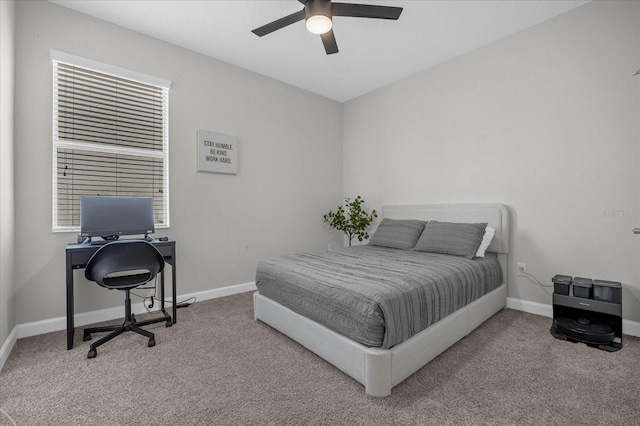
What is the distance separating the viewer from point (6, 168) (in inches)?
82.8

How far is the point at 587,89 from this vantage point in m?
2.53

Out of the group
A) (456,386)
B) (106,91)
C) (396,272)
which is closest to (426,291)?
(396,272)

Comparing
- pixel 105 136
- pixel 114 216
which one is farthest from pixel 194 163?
pixel 114 216

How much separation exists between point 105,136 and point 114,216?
83cm

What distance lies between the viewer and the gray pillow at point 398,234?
3221mm

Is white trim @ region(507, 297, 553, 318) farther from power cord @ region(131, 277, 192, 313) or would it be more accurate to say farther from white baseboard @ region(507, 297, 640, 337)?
power cord @ region(131, 277, 192, 313)

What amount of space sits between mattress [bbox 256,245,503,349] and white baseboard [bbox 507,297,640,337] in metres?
0.34

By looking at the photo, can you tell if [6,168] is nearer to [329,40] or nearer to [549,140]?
[329,40]

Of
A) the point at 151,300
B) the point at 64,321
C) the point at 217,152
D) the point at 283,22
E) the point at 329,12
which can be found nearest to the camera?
the point at 329,12

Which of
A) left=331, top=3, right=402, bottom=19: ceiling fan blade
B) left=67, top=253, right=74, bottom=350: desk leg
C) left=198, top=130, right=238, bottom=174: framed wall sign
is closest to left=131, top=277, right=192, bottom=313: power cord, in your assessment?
left=67, top=253, right=74, bottom=350: desk leg

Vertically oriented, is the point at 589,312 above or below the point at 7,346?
above

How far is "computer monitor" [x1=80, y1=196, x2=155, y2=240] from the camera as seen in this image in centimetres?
241

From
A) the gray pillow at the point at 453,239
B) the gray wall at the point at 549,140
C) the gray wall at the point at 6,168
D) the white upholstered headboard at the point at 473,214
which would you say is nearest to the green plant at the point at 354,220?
the white upholstered headboard at the point at 473,214

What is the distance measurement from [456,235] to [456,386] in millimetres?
1533
